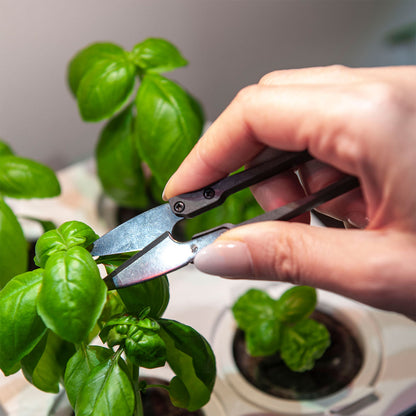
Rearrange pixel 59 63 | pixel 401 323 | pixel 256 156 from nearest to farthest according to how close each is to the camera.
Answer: pixel 256 156
pixel 401 323
pixel 59 63

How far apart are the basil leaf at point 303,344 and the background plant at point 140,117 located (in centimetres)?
18

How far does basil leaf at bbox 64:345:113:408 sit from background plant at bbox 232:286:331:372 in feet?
0.84

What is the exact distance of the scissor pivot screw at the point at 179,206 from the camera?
549 millimetres

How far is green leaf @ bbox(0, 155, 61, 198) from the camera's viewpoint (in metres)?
0.68

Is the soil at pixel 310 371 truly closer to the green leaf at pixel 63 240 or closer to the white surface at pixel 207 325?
the white surface at pixel 207 325

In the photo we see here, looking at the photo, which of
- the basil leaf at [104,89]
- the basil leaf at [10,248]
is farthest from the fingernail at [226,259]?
the basil leaf at [104,89]

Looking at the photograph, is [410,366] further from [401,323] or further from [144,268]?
[144,268]

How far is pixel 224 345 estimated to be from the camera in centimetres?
79

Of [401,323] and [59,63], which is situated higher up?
[59,63]

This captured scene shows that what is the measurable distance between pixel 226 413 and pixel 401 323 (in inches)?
11.9

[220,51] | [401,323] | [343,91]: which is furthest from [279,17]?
[343,91]

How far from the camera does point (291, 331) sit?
733 millimetres

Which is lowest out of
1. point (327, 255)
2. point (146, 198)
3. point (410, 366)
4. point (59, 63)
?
point (410, 366)

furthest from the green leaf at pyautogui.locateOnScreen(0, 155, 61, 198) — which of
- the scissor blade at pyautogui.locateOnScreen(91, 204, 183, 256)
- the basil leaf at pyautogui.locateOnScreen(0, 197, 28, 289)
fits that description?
the scissor blade at pyautogui.locateOnScreen(91, 204, 183, 256)
